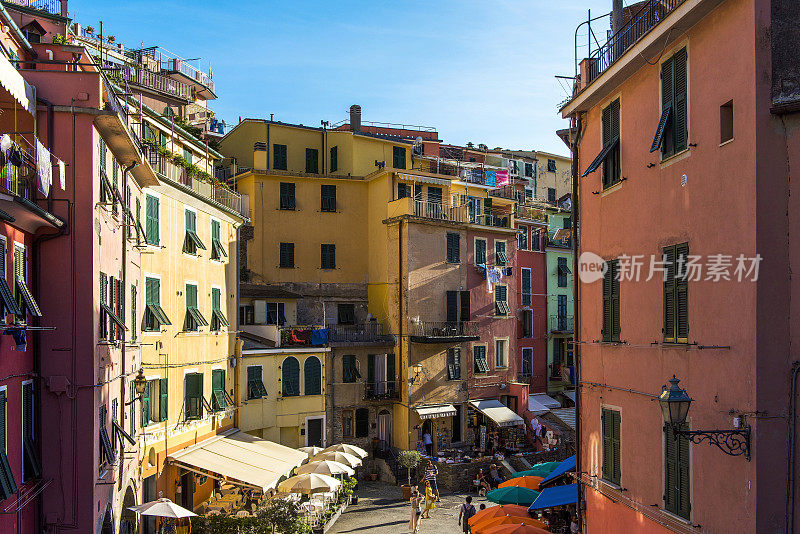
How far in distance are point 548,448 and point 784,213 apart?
100 ft

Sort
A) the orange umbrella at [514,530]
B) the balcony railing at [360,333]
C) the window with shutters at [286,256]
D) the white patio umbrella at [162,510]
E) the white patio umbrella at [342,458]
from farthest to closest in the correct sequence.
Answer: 1. the window with shutters at [286,256]
2. the balcony railing at [360,333]
3. the white patio umbrella at [342,458]
4. the white patio umbrella at [162,510]
5. the orange umbrella at [514,530]

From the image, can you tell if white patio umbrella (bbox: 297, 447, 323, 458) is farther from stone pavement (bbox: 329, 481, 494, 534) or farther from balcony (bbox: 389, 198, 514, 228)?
balcony (bbox: 389, 198, 514, 228)

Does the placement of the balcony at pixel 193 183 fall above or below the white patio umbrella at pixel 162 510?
above

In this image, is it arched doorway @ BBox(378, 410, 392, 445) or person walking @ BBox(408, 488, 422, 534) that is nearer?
person walking @ BBox(408, 488, 422, 534)

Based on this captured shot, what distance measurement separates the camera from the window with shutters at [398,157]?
4353 cm

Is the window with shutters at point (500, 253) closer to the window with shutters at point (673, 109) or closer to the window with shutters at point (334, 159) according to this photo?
the window with shutters at point (334, 159)

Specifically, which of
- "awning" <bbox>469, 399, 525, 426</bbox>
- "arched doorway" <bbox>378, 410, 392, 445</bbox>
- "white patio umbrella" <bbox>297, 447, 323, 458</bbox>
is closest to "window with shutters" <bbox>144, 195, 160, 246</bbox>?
"white patio umbrella" <bbox>297, 447, 323, 458</bbox>

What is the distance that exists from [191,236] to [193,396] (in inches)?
207

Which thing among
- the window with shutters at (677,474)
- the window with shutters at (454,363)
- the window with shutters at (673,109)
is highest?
the window with shutters at (673,109)

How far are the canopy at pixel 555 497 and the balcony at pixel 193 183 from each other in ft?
45.7

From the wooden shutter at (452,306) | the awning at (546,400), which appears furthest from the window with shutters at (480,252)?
the awning at (546,400)

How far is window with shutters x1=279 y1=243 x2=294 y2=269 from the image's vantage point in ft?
128

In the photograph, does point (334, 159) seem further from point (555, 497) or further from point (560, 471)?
point (555, 497)

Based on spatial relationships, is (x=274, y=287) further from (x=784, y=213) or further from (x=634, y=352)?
(x=784, y=213)
